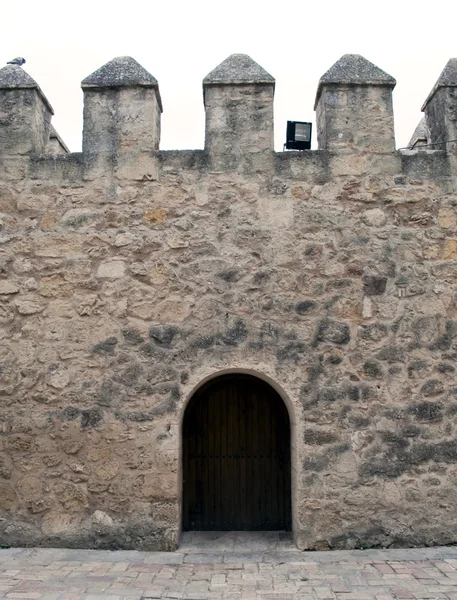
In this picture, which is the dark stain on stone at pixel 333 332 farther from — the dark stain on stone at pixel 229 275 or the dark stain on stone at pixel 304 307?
the dark stain on stone at pixel 229 275

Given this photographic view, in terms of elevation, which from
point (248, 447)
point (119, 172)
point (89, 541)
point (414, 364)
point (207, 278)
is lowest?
point (89, 541)

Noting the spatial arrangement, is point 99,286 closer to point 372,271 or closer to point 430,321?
point 372,271

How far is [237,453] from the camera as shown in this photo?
18.7 feet

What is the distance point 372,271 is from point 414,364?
0.93 m

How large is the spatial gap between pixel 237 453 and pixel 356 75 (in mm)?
3876

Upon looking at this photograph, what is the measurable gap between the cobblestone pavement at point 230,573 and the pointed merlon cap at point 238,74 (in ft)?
14.1

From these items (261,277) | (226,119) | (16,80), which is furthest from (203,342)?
(16,80)

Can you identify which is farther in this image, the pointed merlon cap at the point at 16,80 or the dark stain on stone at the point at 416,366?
the pointed merlon cap at the point at 16,80

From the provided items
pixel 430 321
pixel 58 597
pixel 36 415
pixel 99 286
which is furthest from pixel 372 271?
pixel 58 597

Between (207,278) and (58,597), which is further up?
(207,278)

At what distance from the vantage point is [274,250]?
17.4 ft

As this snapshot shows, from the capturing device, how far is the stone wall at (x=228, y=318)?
198 inches

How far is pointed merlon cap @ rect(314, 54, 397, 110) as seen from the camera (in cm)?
543

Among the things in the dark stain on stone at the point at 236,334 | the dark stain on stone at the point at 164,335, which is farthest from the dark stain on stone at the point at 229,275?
the dark stain on stone at the point at 164,335
